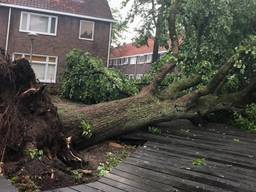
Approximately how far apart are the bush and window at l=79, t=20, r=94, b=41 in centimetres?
966

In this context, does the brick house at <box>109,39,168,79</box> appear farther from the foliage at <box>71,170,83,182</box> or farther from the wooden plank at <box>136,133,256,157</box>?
the foliage at <box>71,170,83,182</box>

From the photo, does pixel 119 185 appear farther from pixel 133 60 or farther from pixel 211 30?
pixel 133 60

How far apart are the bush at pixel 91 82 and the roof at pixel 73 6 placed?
29.5 ft

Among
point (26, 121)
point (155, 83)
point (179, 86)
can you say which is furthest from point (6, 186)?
point (179, 86)

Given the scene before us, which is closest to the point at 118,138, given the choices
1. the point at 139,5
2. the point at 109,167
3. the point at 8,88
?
the point at 109,167

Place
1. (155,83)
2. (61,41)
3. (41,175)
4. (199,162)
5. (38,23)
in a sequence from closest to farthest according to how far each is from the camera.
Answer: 1. (41,175)
2. (199,162)
3. (155,83)
4. (38,23)
5. (61,41)

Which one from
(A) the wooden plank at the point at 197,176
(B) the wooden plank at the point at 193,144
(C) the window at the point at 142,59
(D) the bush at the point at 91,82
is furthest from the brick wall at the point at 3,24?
(C) the window at the point at 142,59

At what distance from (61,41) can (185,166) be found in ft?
67.8

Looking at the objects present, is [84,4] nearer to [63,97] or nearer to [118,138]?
[63,97]

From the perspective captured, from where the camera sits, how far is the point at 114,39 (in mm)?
50500

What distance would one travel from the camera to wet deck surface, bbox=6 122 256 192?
6.18m

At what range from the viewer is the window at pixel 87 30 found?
27.3 m

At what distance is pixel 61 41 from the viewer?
87.7 ft

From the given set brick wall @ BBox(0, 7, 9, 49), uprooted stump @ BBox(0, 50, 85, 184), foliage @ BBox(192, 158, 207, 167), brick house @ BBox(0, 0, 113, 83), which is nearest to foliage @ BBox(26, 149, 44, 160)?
uprooted stump @ BBox(0, 50, 85, 184)
